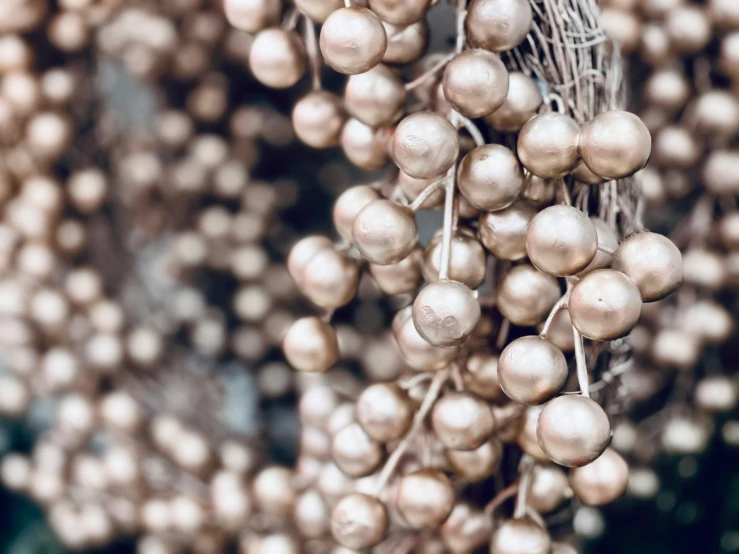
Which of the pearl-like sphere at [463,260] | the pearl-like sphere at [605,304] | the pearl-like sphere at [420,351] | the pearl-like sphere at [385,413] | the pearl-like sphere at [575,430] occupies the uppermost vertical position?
the pearl-like sphere at [605,304]

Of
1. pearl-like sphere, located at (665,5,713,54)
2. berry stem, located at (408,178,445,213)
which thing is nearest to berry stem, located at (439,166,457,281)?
berry stem, located at (408,178,445,213)

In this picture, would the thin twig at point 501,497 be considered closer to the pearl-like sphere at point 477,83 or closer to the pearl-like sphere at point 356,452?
the pearl-like sphere at point 356,452

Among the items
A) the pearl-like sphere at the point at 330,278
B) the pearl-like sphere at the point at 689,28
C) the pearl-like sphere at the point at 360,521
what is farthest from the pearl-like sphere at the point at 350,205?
the pearl-like sphere at the point at 689,28

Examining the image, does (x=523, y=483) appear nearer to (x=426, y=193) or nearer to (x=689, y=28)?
(x=426, y=193)

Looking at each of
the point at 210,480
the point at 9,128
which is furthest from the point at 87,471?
the point at 9,128

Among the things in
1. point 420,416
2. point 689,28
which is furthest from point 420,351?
point 689,28
